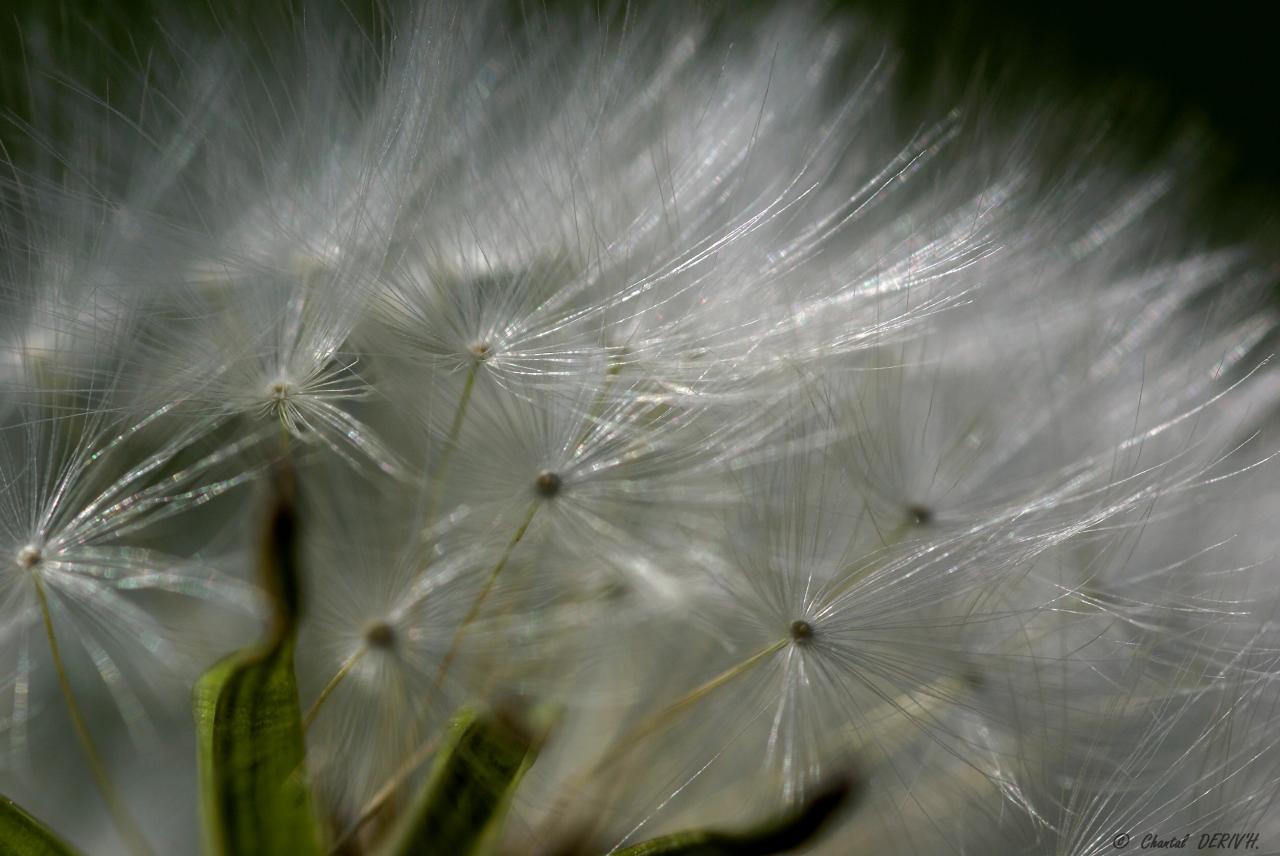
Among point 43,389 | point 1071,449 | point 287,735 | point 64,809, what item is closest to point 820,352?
point 1071,449

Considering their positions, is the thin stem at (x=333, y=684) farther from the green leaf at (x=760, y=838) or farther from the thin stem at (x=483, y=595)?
the green leaf at (x=760, y=838)

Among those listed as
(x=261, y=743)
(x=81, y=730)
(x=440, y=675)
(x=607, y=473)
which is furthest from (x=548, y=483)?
(x=81, y=730)

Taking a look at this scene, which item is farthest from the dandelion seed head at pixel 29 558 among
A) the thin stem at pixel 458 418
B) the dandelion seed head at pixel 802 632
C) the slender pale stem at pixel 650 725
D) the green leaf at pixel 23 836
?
the dandelion seed head at pixel 802 632

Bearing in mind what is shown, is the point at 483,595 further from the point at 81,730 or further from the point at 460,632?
the point at 81,730

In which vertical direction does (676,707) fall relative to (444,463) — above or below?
→ below

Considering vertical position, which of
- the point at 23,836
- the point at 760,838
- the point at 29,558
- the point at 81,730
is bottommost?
the point at 760,838

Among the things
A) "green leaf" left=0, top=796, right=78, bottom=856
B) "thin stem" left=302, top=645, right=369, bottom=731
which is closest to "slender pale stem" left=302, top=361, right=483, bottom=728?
"thin stem" left=302, top=645, right=369, bottom=731

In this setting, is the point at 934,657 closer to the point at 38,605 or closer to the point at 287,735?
the point at 287,735
